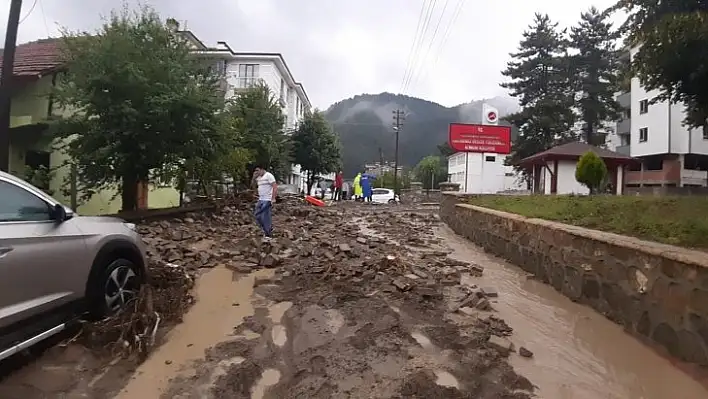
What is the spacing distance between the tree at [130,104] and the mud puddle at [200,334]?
5159mm

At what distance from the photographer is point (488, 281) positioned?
707cm

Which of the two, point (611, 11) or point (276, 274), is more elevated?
point (611, 11)

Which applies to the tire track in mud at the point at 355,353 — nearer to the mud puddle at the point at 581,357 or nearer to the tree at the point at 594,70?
the mud puddle at the point at 581,357

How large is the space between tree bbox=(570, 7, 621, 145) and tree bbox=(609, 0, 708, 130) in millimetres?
30156

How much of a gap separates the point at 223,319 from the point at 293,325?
2.40 feet

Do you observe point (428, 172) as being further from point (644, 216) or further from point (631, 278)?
point (631, 278)

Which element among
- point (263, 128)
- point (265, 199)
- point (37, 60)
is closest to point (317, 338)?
point (265, 199)

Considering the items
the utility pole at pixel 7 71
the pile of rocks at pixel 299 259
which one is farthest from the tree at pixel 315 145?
the utility pole at pixel 7 71

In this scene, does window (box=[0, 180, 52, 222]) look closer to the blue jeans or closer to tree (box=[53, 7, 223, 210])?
the blue jeans

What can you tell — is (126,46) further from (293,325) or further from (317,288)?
(293,325)

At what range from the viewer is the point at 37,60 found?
53.0 feet

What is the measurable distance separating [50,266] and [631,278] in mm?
4911

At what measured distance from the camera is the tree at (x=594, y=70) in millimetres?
38219

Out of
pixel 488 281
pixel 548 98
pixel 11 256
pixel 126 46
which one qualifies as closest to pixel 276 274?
pixel 488 281
